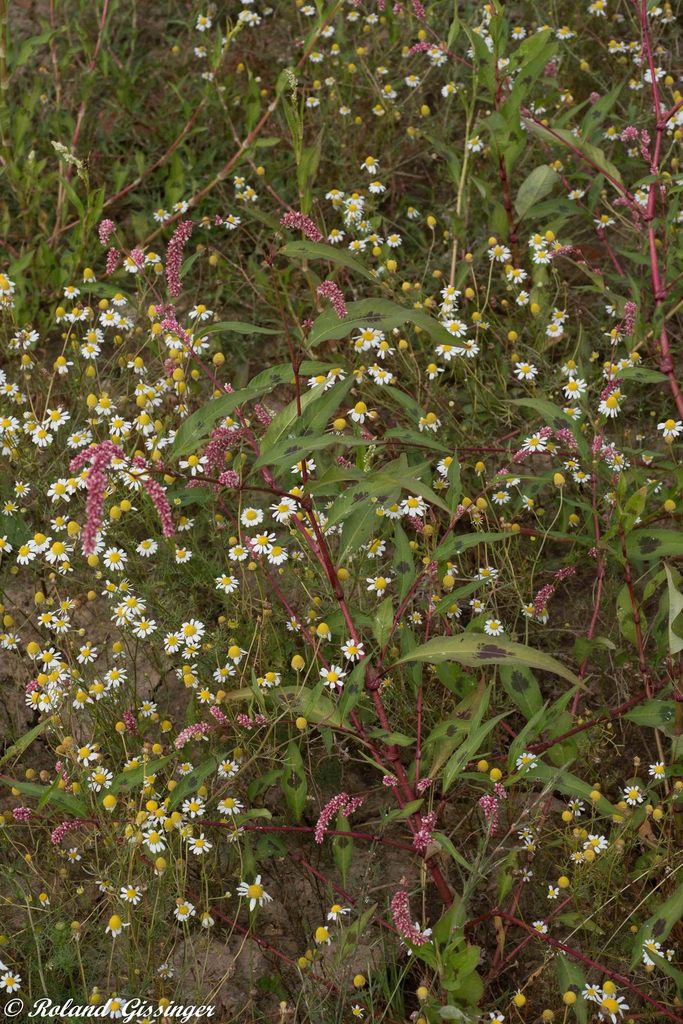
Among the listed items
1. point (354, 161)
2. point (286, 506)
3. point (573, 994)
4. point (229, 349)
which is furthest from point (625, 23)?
point (573, 994)

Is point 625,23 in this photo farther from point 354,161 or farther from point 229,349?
point 229,349

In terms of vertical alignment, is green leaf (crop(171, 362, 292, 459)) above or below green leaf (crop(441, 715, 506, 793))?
above

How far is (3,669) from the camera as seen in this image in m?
2.99

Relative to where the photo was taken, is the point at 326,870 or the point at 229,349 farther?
the point at 229,349

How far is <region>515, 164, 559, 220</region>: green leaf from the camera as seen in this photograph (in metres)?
3.49

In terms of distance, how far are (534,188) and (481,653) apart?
1901 mm

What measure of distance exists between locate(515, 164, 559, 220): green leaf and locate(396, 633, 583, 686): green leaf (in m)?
1.75

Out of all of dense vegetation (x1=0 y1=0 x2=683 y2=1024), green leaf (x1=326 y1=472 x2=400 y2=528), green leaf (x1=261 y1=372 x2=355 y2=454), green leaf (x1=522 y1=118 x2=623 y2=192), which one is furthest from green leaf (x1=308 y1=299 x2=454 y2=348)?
green leaf (x1=522 y1=118 x2=623 y2=192)

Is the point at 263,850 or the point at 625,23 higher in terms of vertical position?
the point at 625,23

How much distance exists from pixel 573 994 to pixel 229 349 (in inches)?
89.1

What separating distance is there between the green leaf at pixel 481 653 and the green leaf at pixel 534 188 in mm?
1745

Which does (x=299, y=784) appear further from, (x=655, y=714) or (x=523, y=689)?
(x=655, y=714)

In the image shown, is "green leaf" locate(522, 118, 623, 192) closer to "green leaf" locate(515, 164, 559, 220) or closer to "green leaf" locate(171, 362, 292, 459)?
"green leaf" locate(515, 164, 559, 220)

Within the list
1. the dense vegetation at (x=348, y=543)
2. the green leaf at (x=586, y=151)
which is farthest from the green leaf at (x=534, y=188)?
the green leaf at (x=586, y=151)
